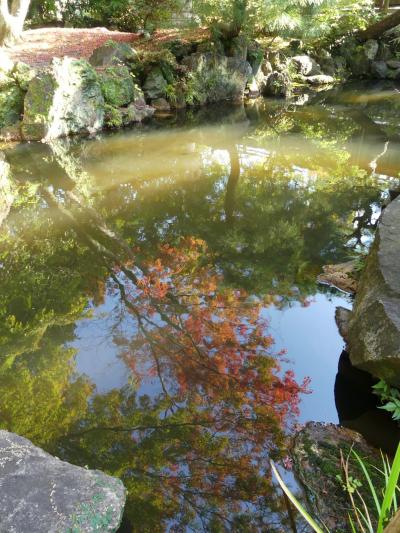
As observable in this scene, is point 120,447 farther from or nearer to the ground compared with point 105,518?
nearer to the ground

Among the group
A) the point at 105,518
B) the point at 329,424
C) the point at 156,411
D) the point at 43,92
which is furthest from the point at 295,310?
the point at 43,92

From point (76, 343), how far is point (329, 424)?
2349mm

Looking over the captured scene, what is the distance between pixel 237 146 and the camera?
10086 mm

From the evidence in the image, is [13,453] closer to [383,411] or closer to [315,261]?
Result: [383,411]

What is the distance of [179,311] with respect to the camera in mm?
4562

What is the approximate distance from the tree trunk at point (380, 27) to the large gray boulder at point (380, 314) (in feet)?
63.0

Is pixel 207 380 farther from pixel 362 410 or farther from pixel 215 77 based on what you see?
pixel 215 77

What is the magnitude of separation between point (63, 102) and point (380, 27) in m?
16.0

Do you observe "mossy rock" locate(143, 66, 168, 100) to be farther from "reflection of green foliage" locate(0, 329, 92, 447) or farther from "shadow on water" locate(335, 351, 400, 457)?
"shadow on water" locate(335, 351, 400, 457)

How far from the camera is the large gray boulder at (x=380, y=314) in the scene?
3131 millimetres

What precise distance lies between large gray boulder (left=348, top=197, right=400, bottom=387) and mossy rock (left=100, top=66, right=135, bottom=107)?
9.72 metres

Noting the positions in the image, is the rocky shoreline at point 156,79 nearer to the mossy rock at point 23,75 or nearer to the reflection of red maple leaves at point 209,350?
the mossy rock at point 23,75

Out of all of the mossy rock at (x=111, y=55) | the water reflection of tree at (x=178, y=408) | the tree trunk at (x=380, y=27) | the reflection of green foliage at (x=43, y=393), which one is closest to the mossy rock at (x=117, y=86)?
the mossy rock at (x=111, y=55)

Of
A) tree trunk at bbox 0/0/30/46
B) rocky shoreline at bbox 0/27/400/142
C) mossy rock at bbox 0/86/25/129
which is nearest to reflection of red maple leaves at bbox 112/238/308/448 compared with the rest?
rocky shoreline at bbox 0/27/400/142
